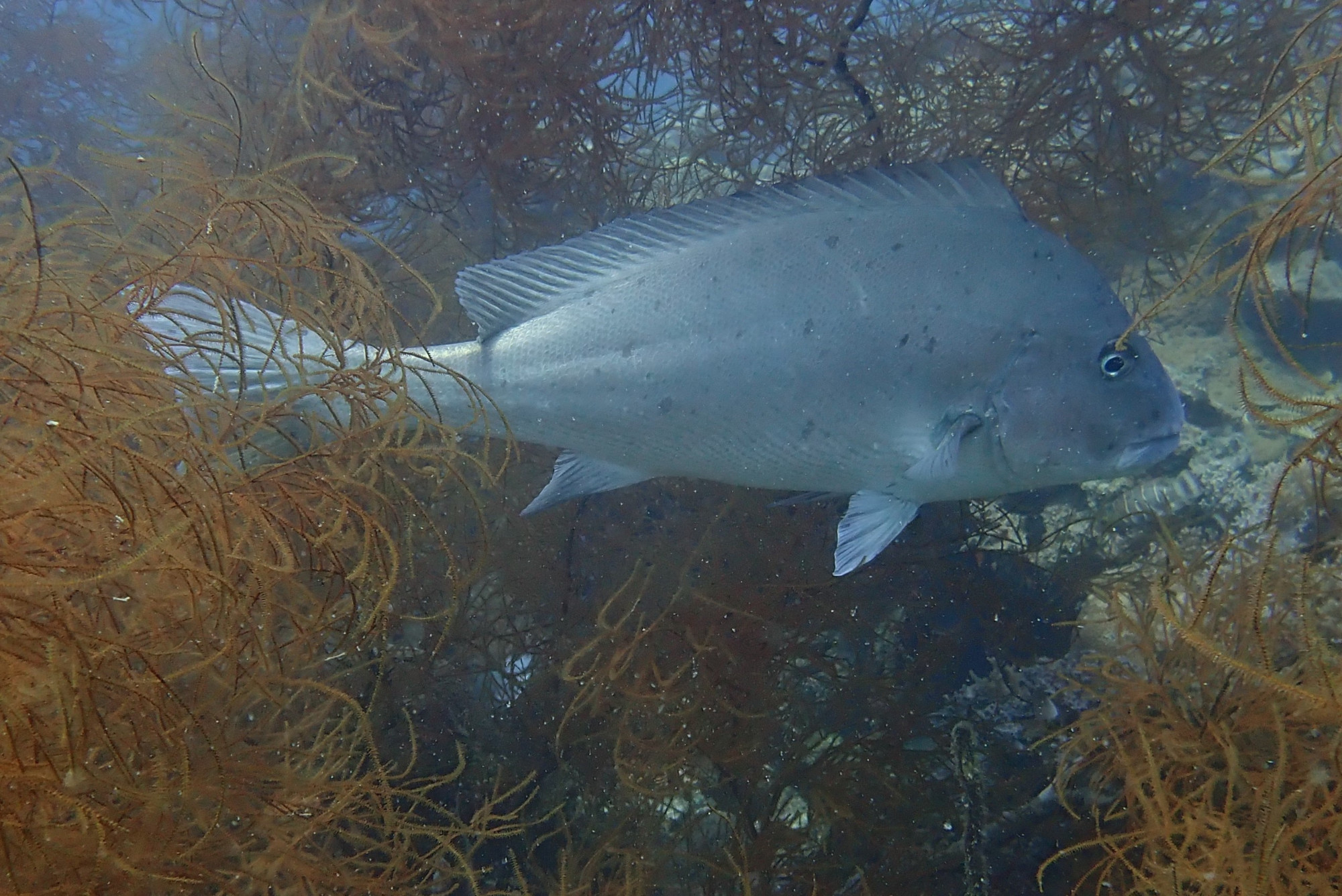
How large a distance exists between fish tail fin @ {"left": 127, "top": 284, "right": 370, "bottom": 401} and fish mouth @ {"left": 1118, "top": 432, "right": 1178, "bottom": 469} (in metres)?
3.20

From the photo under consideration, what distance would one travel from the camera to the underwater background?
205 cm

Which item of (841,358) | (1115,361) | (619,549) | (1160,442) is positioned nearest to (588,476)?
(619,549)

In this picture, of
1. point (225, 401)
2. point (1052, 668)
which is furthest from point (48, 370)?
point (1052, 668)

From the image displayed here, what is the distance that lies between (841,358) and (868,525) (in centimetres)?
75

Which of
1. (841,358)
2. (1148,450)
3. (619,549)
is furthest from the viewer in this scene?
(619,549)

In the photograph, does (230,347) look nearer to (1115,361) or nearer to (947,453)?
(947,453)

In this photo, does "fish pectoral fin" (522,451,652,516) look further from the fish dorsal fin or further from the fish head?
the fish head

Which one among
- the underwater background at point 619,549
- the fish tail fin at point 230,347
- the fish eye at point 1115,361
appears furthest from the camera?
the fish eye at point 1115,361

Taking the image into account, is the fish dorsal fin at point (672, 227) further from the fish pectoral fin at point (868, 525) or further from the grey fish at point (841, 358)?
the fish pectoral fin at point (868, 525)

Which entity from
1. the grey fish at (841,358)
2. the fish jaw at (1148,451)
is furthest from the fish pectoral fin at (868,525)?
the fish jaw at (1148,451)

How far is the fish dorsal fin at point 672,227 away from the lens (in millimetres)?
3164

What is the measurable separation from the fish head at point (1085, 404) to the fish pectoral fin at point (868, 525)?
503mm

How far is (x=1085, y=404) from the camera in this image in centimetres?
285

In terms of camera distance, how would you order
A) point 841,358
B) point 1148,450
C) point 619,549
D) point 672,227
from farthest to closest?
point 619,549 < point 672,227 < point 841,358 < point 1148,450
